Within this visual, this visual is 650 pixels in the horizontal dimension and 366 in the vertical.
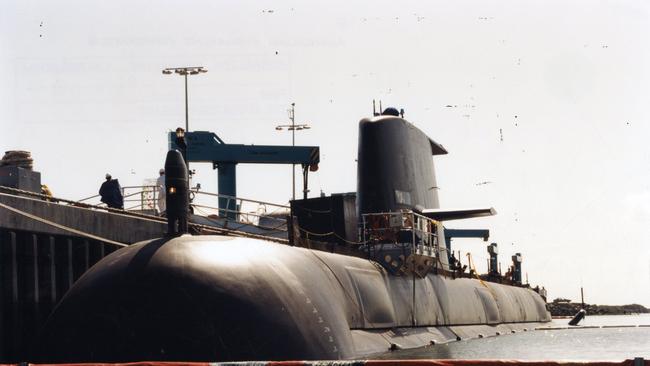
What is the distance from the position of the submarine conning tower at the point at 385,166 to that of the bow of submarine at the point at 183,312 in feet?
46.6

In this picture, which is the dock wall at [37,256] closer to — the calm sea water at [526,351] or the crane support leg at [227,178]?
the calm sea water at [526,351]

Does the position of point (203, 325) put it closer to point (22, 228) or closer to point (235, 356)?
point (235, 356)

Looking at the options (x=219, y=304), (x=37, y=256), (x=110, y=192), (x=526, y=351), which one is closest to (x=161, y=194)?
(x=110, y=192)

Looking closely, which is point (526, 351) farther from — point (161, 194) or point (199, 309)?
point (199, 309)

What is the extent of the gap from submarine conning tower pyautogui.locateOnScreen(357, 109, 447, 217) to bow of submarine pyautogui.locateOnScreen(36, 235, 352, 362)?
46.6ft

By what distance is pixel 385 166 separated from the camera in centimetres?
2972

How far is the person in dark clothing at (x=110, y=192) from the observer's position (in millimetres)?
23484

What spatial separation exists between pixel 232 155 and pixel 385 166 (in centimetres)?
2125

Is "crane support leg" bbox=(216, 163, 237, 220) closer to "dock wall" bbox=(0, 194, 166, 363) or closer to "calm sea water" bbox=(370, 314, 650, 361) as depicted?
"calm sea water" bbox=(370, 314, 650, 361)

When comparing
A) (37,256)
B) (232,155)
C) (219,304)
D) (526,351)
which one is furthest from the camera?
(232,155)

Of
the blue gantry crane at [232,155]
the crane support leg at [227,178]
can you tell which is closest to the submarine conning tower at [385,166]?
the blue gantry crane at [232,155]

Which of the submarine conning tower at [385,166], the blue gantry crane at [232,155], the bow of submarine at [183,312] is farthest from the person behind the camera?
the blue gantry crane at [232,155]

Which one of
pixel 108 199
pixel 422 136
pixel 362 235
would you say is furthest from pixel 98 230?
pixel 422 136

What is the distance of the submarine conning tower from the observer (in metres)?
29.5
